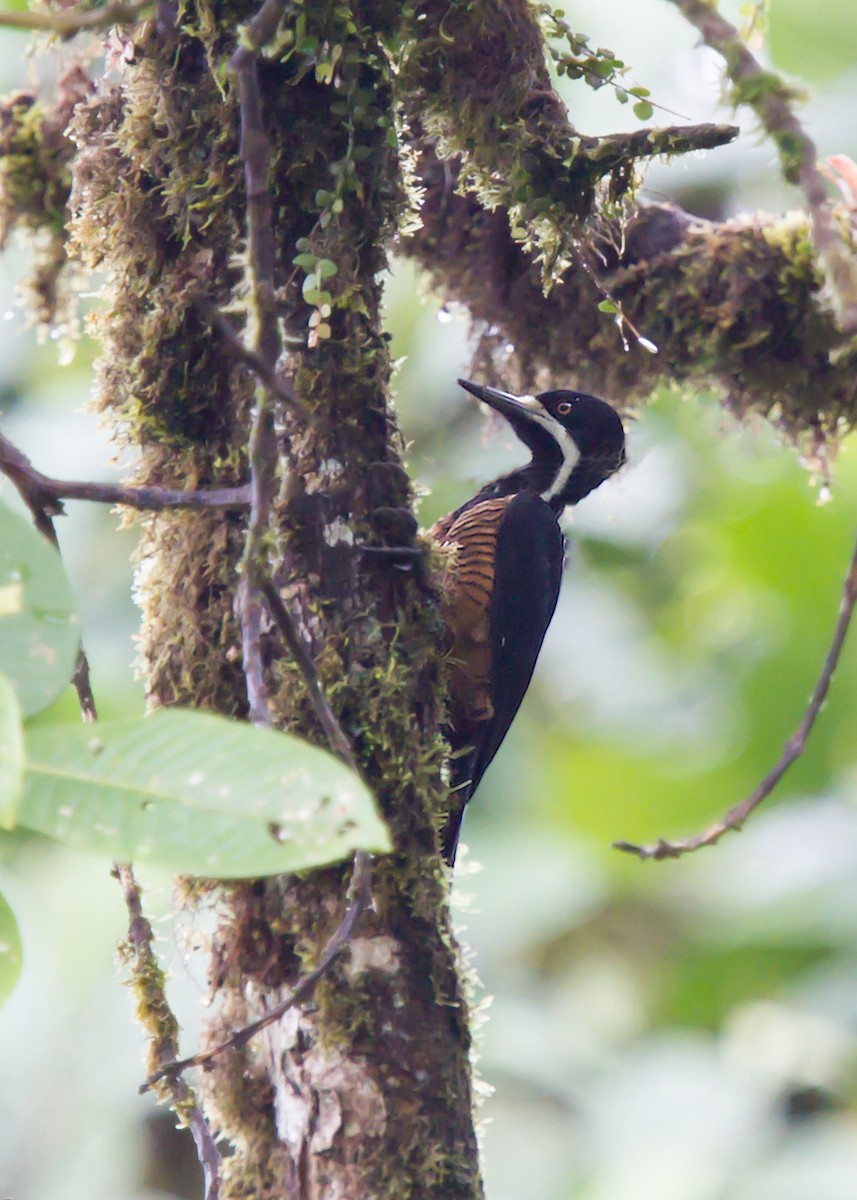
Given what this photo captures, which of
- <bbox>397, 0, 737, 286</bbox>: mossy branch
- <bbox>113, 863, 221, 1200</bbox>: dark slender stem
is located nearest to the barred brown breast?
<bbox>397, 0, 737, 286</bbox>: mossy branch

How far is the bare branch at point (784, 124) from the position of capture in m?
1.36

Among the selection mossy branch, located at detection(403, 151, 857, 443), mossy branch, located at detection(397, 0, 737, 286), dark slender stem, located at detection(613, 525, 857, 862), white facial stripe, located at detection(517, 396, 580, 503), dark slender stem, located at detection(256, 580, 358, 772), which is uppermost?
mossy branch, located at detection(403, 151, 857, 443)

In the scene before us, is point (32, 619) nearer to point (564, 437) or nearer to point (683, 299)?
point (564, 437)

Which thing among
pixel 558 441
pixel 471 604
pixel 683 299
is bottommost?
pixel 471 604

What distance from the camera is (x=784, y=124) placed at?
58.4 inches

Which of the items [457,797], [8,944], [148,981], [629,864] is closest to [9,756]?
[8,944]

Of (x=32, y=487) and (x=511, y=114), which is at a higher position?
(x=511, y=114)

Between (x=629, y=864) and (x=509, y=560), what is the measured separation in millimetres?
3218

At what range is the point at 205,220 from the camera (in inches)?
78.3

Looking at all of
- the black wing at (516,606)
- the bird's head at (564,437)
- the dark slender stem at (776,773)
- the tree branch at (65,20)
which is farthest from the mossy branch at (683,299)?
the tree branch at (65,20)

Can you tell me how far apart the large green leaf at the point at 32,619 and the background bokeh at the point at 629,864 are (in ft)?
10.1

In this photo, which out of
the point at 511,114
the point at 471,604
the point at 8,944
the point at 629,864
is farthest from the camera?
the point at 629,864

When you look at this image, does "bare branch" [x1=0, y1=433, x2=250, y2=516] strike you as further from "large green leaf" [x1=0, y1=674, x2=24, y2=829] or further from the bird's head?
the bird's head

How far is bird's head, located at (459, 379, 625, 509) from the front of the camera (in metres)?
3.19
